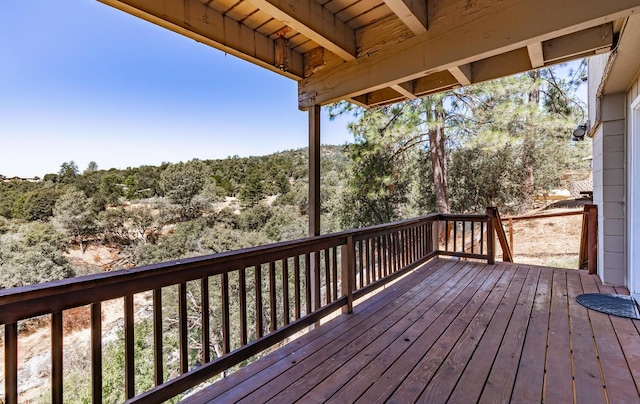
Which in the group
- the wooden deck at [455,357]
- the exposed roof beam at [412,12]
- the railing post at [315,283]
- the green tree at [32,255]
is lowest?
the green tree at [32,255]

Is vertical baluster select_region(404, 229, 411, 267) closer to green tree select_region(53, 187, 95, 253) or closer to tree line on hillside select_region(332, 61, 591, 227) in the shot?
tree line on hillside select_region(332, 61, 591, 227)

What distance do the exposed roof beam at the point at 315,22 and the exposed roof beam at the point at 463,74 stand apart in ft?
2.68

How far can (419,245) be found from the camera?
4.67m

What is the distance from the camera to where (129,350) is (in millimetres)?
1524

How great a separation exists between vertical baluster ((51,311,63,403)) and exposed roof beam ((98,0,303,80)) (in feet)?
5.40

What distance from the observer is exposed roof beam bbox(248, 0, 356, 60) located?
189 cm

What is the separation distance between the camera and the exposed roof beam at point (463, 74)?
244 cm

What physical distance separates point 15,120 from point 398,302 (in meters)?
18.0

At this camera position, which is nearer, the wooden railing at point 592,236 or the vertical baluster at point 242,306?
the vertical baluster at point 242,306

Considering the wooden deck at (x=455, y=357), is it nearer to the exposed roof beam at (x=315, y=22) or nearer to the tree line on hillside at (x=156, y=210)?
the exposed roof beam at (x=315, y=22)

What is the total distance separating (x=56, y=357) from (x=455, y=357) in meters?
2.19

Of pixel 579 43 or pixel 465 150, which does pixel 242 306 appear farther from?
pixel 465 150

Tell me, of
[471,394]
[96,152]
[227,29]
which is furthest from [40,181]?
[471,394]

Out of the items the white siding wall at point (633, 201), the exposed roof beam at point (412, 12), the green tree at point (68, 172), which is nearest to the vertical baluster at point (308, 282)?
the exposed roof beam at point (412, 12)
